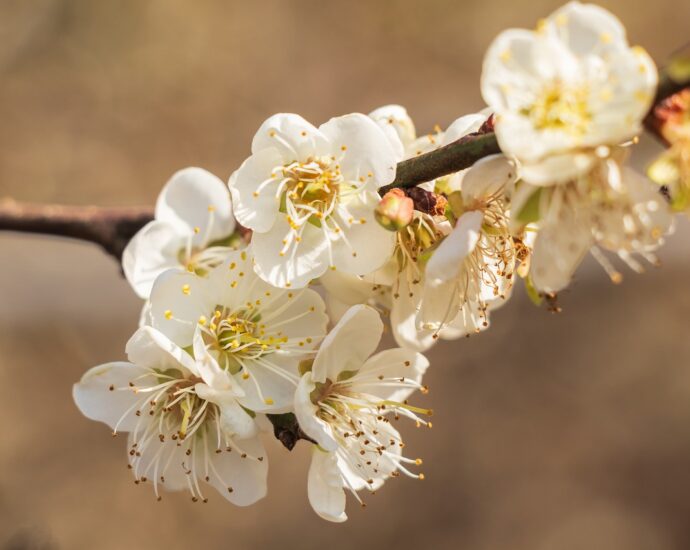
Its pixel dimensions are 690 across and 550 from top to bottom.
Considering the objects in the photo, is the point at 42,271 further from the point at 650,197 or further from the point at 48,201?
the point at 650,197

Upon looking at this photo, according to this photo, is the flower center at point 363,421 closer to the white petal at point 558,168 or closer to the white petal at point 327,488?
the white petal at point 327,488

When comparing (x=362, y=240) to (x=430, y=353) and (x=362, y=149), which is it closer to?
(x=362, y=149)

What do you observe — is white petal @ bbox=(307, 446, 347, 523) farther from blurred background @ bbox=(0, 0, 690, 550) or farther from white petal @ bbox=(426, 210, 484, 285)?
blurred background @ bbox=(0, 0, 690, 550)

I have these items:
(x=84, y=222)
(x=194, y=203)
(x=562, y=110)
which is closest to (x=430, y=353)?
(x=84, y=222)

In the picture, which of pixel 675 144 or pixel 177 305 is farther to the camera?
pixel 177 305

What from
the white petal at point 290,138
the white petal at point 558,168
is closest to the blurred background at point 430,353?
the white petal at point 290,138

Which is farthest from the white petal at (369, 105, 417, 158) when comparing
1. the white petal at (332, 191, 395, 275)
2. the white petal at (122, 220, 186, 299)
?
the white petal at (122, 220, 186, 299)
